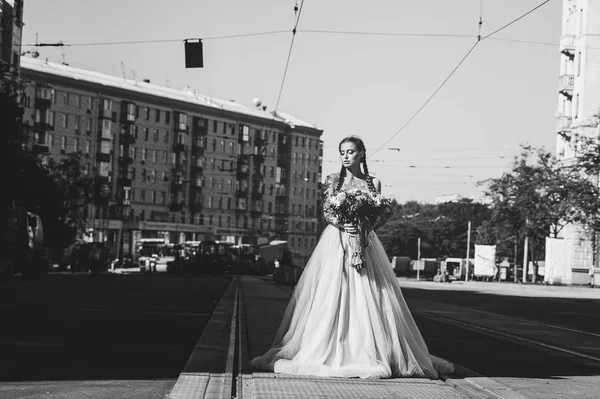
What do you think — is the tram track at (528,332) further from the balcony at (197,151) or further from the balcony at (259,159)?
the balcony at (259,159)

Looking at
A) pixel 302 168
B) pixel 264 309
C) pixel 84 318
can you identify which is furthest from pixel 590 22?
pixel 302 168

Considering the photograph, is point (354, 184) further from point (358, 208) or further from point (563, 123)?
point (563, 123)

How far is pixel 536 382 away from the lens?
909 cm

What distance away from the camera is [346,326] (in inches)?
361

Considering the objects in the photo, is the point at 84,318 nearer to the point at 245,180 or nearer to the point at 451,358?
the point at 451,358

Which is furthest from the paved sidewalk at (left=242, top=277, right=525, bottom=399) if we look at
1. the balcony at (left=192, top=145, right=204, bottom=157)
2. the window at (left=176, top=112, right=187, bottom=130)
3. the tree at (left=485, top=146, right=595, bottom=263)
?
the balcony at (left=192, top=145, right=204, bottom=157)

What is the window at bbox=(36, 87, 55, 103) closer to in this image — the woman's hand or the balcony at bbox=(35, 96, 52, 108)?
the balcony at bbox=(35, 96, 52, 108)

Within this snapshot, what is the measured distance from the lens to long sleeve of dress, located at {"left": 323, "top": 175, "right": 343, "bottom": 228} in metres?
9.77

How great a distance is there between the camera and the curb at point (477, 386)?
800 centimetres

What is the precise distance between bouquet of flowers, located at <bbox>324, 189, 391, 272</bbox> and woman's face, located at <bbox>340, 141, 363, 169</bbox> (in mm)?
263

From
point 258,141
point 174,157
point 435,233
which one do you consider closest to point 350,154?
point 174,157

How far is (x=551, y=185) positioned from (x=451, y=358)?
184 ft

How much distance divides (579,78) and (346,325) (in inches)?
2664

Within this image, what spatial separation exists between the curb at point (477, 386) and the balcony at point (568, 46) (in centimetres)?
6817
